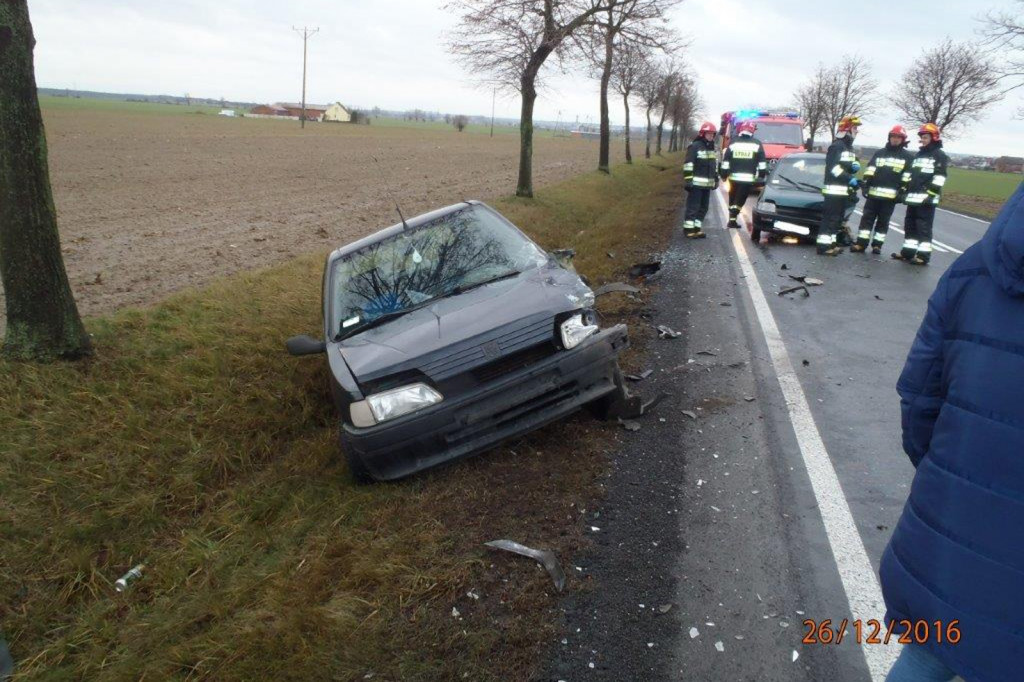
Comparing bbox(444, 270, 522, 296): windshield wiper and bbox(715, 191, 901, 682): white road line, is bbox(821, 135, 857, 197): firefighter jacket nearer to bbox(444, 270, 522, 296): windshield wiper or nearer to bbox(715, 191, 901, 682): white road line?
bbox(715, 191, 901, 682): white road line

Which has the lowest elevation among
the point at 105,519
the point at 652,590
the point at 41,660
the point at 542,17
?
the point at 41,660

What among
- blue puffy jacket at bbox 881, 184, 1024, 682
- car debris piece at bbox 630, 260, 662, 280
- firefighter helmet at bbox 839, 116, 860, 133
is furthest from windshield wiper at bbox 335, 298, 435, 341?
firefighter helmet at bbox 839, 116, 860, 133

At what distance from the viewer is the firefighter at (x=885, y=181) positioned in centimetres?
978

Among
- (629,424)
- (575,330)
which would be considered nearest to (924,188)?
(629,424)

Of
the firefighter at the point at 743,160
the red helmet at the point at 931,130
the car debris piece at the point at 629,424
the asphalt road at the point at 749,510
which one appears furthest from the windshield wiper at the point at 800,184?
the car debris piece at the point at 629,424

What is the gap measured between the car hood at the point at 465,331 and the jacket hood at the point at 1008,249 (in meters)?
2.56

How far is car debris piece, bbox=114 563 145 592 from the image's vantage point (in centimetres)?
354

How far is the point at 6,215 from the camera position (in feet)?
15.9

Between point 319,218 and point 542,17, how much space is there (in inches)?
308

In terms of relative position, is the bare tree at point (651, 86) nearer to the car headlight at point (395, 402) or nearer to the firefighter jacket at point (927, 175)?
the firefighter jacket at point (927, 175)

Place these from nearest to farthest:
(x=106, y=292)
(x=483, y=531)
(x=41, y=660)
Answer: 1. (x=41, y=660)
2. (x=483, y=531)
3. (x=106, y=292)

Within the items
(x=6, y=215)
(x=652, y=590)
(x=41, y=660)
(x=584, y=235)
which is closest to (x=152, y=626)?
(x=41, y=660)

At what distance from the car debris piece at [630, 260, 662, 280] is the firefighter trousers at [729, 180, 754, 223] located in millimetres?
4518

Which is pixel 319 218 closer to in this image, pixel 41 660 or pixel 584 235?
pixel 584 235
